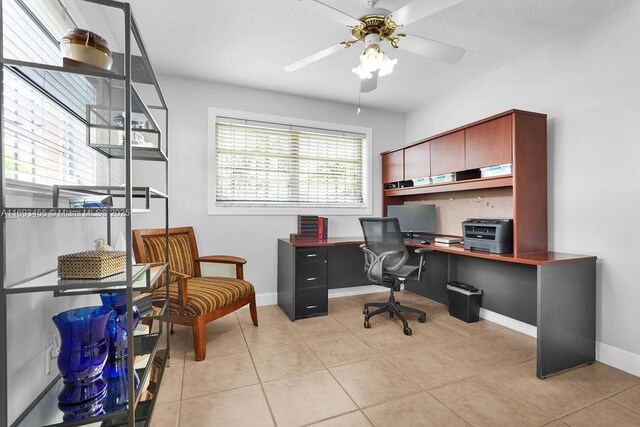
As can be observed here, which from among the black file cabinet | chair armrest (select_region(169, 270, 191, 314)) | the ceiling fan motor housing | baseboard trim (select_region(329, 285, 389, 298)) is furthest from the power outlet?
baseboard trim (select_region(329, 285, 389, 298))

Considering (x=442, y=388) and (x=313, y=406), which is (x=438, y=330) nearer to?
(x=442, y=388)

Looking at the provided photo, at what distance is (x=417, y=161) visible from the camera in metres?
3.75

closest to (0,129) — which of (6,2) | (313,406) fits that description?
(6,2)

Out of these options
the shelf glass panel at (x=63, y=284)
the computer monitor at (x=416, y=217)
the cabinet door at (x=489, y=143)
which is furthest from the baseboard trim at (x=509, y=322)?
the shelf glass panel at (x=63, y=284)

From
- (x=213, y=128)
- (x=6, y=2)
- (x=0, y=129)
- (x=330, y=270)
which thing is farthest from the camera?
(x=330, y=270)

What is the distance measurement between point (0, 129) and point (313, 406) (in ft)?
6.33

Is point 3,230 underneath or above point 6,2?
underneath

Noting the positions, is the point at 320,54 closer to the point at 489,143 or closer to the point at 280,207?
the point at 489,143

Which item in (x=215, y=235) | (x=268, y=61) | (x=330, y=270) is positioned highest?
(x=268, y=61)

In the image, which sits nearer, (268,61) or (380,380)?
(380,380)

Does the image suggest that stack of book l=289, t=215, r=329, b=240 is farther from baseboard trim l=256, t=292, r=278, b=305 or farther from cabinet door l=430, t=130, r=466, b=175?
cabinet door l=430, t=130, r=466, b=175

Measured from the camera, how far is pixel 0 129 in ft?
3.27

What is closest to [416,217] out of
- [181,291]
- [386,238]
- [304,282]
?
[386,238]

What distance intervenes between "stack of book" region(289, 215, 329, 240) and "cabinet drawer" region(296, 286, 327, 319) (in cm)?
65
